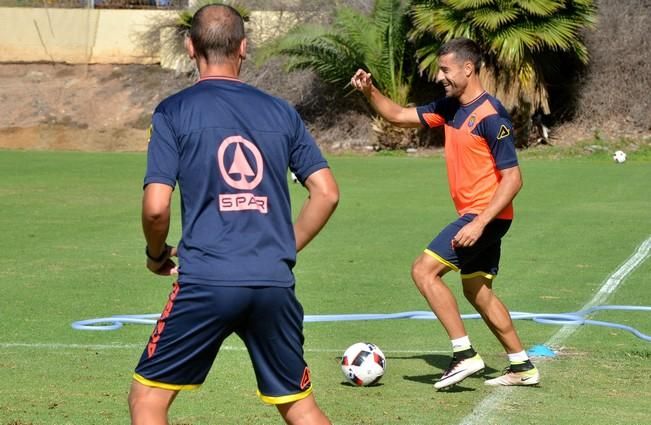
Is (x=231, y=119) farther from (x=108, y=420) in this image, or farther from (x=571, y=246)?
(x=571, y=246)

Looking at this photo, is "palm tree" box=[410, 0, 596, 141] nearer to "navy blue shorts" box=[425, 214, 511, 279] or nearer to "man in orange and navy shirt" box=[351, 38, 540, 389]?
"man in orange and navy shirt" box=[351, 38, 540, 389]

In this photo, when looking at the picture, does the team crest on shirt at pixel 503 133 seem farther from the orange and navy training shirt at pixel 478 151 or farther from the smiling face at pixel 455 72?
the smiling face at pixel 455 72

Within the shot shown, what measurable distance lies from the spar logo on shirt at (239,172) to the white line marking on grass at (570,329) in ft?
8.44

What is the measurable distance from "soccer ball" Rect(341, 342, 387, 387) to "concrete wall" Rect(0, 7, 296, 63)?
35.0 metres

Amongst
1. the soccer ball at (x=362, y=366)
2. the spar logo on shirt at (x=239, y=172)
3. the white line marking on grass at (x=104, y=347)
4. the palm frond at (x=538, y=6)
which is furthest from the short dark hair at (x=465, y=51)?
the palm frond at (x=538, y=6)

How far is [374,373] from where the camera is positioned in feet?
23.7

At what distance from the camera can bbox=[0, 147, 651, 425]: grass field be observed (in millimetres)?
6770

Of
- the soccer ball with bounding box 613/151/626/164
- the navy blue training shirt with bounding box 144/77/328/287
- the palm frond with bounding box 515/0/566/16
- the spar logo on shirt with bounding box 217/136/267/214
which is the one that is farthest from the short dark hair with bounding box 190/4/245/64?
the palm frond with bounding box 515/0/566/16

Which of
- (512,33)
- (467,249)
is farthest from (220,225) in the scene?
(512,33)

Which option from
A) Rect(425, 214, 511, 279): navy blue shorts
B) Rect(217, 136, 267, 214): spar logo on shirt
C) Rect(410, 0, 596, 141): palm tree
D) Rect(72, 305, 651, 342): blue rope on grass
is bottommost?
Rect(410, 0, 596, 141): palm tree

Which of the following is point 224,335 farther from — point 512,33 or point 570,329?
point 512,33

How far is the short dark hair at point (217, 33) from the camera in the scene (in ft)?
14.5

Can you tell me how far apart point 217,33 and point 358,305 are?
6196 mm

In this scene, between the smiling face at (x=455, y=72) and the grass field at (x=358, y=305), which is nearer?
the grass field at (x=358, y=305)
